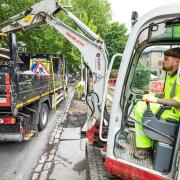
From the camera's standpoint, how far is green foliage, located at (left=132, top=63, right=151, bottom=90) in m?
3.80

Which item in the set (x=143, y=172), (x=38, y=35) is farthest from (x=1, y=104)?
(x=38, y=35)

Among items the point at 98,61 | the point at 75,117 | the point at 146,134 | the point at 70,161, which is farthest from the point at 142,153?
the point at 75,117

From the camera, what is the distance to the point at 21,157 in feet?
18.9

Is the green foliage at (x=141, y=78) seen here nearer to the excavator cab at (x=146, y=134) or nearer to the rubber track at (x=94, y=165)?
the excavator cab at (x=146, y=134)

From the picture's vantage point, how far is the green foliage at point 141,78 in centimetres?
380

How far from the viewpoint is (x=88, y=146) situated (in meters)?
4.01

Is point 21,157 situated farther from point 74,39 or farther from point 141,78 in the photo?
point 141,78

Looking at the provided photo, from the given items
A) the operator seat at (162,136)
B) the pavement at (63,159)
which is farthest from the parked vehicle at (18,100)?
the operator seat at (162,136)

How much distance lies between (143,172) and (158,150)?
27 centimetres

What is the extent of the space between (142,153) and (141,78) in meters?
1.40

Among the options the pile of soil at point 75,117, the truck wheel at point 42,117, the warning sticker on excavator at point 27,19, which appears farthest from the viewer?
the pile of soil at point 75,117

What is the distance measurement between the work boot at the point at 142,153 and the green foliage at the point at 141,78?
1296 millimetres

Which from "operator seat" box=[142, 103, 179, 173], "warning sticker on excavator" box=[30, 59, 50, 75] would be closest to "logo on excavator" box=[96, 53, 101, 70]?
"operator seat" box=[142, 103, 179, 173]

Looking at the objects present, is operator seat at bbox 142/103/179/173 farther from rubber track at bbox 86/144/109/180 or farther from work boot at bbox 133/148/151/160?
rubber track at bbox 86/144/109/180
